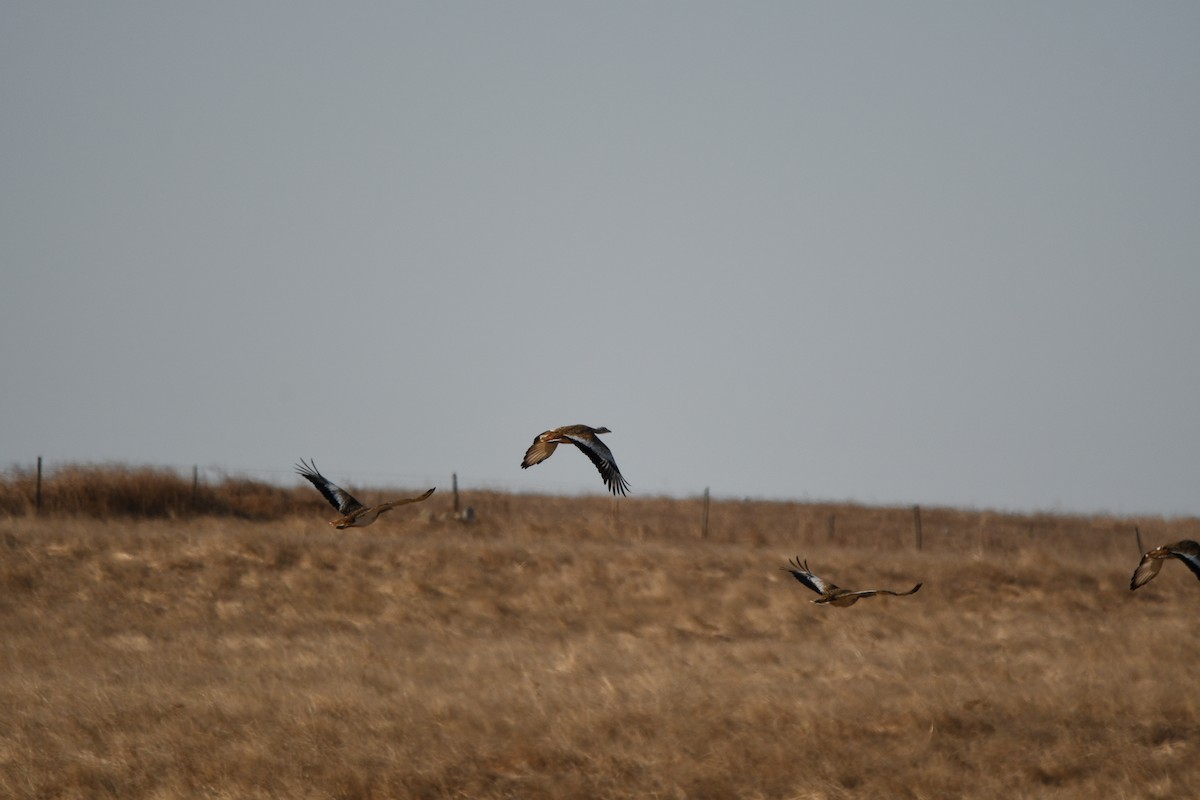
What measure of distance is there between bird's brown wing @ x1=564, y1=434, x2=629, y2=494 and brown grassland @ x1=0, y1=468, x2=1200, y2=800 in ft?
31.3

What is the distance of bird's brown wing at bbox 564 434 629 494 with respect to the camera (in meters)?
7.47

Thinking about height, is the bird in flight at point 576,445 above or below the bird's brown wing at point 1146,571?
above

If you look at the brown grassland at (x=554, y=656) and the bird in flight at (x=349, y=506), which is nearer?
the bird in flight at (x=349, y=506)

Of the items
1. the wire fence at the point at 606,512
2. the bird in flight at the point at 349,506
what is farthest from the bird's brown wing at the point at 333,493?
the wire fence at the point at 606,512

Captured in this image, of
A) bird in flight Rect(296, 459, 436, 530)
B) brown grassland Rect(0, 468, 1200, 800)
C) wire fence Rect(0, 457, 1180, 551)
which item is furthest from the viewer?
wire fence Rect(0, 457, 1180, 551)

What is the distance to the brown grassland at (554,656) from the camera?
17.0 meters

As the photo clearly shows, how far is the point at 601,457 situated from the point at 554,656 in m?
17.0

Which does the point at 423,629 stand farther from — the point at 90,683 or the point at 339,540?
the point at 90,683

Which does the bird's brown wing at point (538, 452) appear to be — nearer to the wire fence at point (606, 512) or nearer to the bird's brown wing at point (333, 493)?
the bird's brown wing at point (333, 493)

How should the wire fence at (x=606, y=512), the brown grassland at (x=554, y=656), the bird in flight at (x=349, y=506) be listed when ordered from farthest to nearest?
the wire fence at (x=606, y=512)
the brown grassland at (x=554, y=656)
the bird in flight at (x=349, y=506)

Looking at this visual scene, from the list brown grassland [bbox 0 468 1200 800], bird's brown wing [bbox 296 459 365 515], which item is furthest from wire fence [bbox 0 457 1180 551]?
bird's brown wing [bbox 296 459 365 515]

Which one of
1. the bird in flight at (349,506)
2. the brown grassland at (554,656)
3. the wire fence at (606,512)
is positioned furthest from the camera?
the wire fence at (606,512)

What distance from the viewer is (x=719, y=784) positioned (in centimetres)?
1688

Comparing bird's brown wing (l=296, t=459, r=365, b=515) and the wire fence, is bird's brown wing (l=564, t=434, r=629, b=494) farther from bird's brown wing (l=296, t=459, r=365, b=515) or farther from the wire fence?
the wire fence
